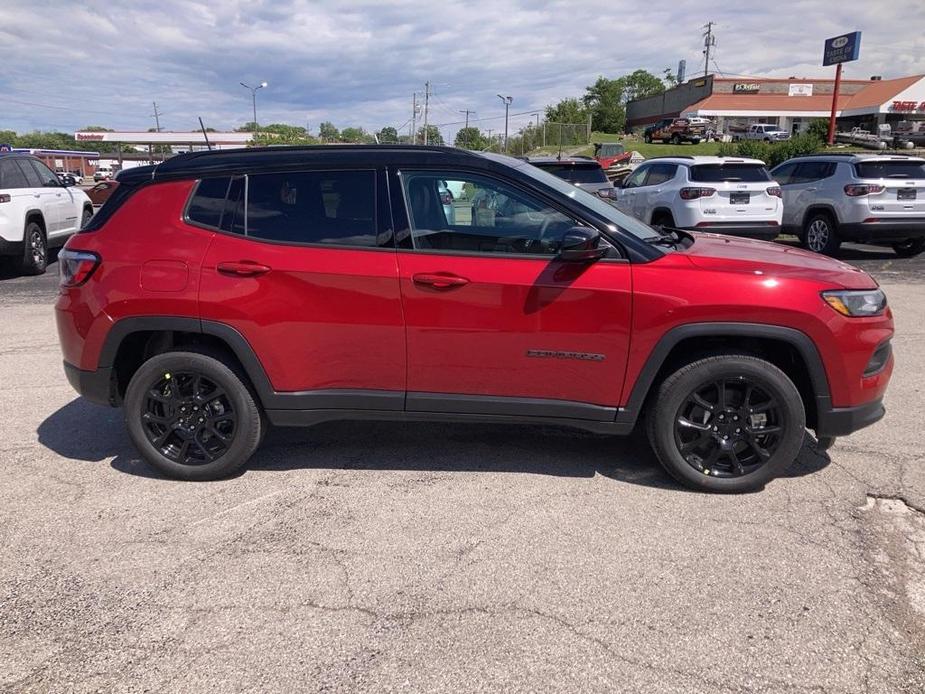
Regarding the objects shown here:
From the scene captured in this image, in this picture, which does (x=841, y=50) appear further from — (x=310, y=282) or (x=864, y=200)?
(x=310, y=282)

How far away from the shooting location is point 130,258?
393 cm

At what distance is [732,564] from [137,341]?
3321 millimetres

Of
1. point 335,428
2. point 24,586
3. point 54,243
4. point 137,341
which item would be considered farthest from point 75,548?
point 54,243

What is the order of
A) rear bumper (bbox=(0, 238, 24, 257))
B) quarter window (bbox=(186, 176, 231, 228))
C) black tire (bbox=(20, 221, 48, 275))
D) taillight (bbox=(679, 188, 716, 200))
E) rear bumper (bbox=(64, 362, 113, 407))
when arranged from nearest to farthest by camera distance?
quarter window (bbox=(186, 176, 231, 228))
rear bumper (bbox=(64, 362, 113, 407))
rear bumper (bbox=(0, 238, 24, 257))
black tire (bbox=(20, 221, 48, 275))
taillight (bbox=(679, 188, 716, 200))

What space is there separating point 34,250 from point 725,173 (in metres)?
10.9

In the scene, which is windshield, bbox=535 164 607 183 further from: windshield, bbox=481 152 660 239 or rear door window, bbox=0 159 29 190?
windshield, bbox=481 152 660 239

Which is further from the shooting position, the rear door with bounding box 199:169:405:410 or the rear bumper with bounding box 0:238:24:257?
the rear bumper with bounding box 0:238:24:257

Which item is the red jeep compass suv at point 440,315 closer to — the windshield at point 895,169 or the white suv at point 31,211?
the white suv at point 31,211

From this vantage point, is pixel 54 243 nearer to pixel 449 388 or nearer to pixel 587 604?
pixel 449 388

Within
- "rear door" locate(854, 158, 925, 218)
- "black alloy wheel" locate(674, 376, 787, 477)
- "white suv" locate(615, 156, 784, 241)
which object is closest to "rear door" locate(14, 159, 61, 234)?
"white suv" locate(615, 156, 784, 241)

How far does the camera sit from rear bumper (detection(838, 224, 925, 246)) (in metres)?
11.6

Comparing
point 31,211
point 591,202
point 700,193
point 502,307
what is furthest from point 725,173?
point 31,211

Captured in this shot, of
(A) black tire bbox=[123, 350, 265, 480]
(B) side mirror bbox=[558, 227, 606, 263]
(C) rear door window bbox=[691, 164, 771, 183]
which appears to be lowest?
(A) black tire bbox=[123, 350, 265, 480]

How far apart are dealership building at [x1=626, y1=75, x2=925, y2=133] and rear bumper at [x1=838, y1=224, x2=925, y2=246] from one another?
5150cm
